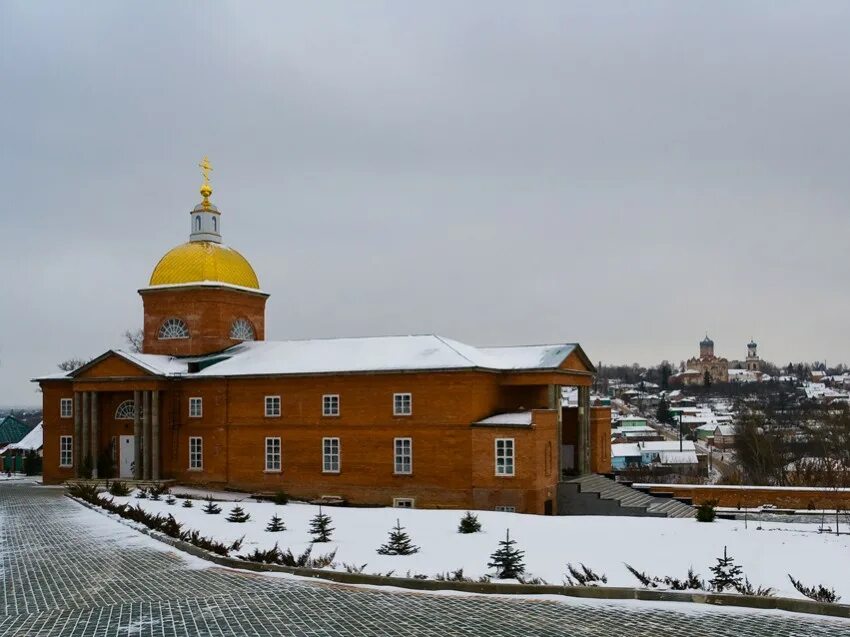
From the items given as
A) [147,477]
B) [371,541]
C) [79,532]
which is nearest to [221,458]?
[147,477]

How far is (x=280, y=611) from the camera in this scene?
12.7 metres

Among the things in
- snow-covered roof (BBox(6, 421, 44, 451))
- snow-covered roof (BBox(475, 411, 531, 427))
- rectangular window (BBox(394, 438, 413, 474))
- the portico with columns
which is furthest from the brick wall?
snow-covered roof (BBox(6, 421, 44, 451))

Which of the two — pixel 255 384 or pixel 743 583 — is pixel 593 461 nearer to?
pixel 255 384

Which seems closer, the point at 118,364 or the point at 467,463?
the point at 467,463

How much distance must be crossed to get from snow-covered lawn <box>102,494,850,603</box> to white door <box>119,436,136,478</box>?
15247 mm

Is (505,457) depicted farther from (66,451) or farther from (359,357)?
(66,451)

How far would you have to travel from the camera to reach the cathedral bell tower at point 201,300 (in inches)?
1613

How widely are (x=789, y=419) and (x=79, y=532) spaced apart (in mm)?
101306

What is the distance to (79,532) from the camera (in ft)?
71.7

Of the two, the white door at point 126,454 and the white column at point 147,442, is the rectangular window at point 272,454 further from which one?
the white door at point 126,454

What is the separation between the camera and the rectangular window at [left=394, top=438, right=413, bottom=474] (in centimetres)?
3412

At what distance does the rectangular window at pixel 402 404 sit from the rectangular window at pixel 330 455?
290 centimetres

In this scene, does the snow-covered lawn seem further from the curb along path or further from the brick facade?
the brick facade

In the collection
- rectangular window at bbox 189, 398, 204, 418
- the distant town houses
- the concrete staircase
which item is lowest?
the distant town houses
